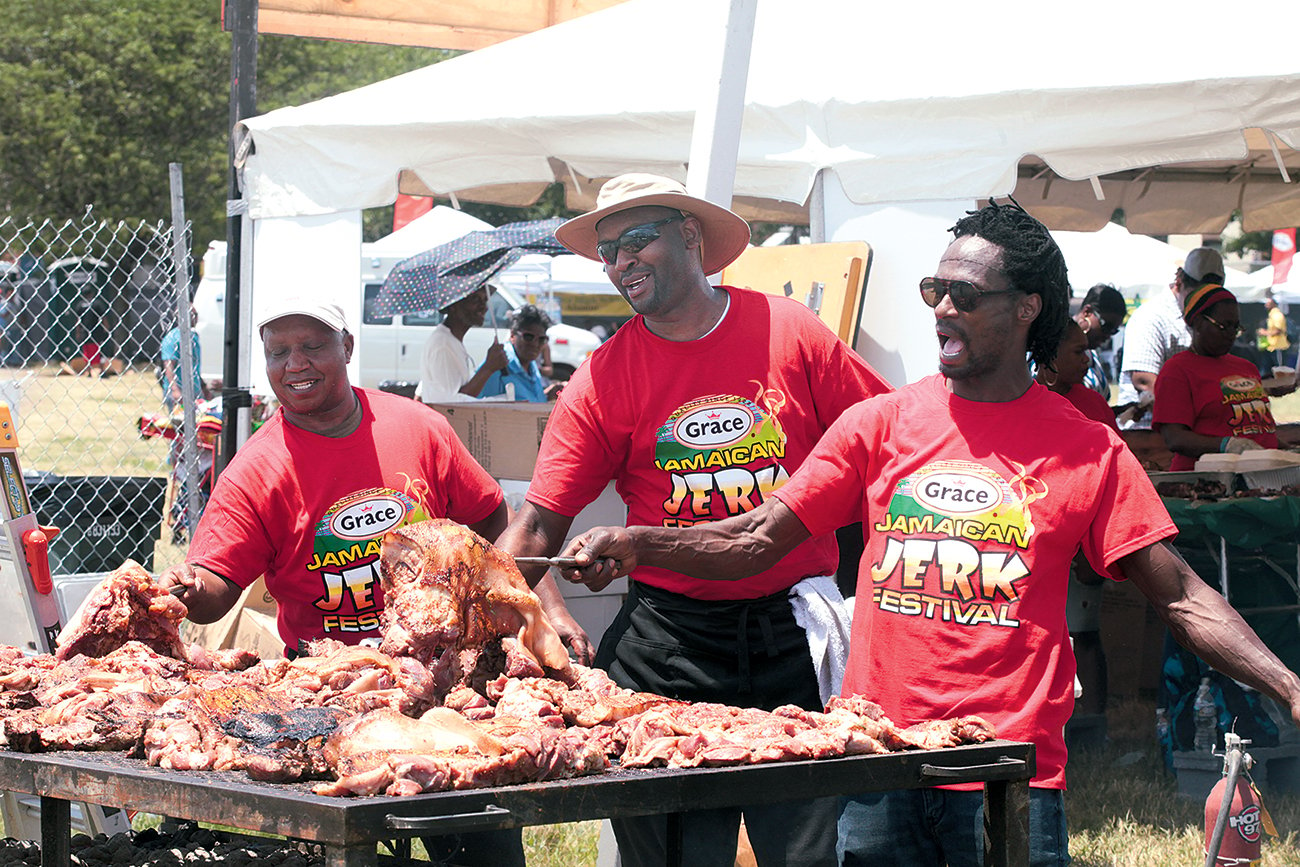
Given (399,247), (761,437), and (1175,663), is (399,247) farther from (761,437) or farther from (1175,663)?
(761,437)

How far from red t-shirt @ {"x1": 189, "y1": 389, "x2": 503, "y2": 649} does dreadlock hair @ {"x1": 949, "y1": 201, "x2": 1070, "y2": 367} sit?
1.69 meters

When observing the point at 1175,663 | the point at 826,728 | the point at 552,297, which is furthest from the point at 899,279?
the point at 552,297

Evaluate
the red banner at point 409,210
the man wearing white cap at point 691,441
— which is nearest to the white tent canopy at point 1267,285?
the red banner at point 409,210

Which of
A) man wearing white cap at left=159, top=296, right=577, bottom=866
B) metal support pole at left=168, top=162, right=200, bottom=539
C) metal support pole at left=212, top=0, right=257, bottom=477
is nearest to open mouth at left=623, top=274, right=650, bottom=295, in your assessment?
man wearing white cap at left=159, top=296, right=577, bottom=866

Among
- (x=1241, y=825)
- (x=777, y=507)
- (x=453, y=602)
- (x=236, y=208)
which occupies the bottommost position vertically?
(x=1241, y=825)

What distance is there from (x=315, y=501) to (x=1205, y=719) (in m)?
4.43

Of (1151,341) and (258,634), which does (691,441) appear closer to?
(258,634)

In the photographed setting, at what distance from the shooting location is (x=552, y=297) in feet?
89.4

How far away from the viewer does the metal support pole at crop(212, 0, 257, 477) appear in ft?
23.7

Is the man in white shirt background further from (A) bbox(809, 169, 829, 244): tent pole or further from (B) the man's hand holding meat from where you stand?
(B) the man's hand holding meat

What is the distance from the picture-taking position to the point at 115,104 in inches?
1345

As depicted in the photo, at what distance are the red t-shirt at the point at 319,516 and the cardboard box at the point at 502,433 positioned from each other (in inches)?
116

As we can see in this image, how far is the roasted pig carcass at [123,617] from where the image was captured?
3.50 m

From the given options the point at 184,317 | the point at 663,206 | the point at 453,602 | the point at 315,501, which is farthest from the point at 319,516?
the point at 184,317
